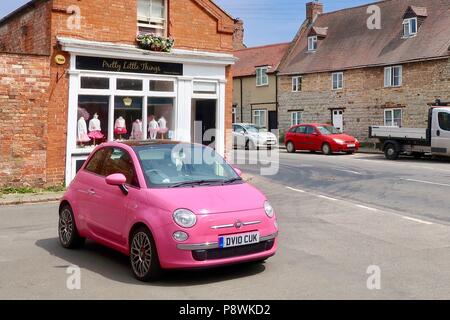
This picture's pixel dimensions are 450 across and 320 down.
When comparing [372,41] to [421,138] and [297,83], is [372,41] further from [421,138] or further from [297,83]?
[421,138]

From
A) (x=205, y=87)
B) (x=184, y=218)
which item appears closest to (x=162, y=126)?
(x=205, y=87)

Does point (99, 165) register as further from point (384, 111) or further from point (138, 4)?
point (384, 111)

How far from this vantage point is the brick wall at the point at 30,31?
15156 mm

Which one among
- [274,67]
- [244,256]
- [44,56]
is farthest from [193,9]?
[274,67]

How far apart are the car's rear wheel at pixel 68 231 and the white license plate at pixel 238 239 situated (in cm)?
279

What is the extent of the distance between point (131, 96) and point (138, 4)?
2.93 meters

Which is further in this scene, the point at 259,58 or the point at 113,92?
the point at 259,58

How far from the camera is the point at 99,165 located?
305 inches

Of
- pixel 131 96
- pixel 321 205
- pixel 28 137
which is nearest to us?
pixel 321 205

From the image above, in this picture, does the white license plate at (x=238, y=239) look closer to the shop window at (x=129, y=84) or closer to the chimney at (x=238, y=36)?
the shop window at (x=129, y=84)

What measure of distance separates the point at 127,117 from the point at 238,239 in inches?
440

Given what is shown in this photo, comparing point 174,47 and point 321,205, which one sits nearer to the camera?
point 321,205

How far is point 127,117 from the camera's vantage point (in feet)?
54.6

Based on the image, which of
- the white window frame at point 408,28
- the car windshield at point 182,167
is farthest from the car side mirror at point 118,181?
the white window frame at point 408,28
